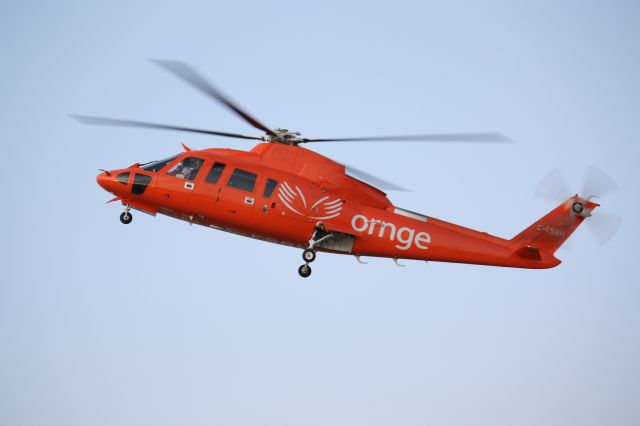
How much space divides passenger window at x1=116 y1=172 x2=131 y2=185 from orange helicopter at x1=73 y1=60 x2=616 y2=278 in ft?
0.21

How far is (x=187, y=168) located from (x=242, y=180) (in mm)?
1878

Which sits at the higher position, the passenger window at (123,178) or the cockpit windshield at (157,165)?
the cockpit windshield at (157,165)

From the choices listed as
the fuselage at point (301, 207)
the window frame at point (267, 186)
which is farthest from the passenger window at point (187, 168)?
the window frame at point (267, 186)

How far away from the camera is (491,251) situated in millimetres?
25875

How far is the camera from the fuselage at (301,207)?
25.8m

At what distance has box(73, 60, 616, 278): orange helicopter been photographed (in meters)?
25.8

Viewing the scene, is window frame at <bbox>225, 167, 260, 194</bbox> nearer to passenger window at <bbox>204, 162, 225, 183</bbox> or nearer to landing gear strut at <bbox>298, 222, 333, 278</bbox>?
passenger window at <bbox>204, 162, 225, 183</bbox>

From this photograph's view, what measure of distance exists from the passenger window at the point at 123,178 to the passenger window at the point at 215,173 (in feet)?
8.66

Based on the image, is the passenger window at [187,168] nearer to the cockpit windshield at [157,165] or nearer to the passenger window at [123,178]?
the cockpit windshield at [157,165]

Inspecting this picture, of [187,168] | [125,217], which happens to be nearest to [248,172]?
[187,168]

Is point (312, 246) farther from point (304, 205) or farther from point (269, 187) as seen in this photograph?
point (269, 187)

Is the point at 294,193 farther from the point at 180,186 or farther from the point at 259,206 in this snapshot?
the point at 180,186

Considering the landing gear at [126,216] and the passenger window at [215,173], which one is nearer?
the passenger window at [215,173]

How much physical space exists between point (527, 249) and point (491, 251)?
1.08m
